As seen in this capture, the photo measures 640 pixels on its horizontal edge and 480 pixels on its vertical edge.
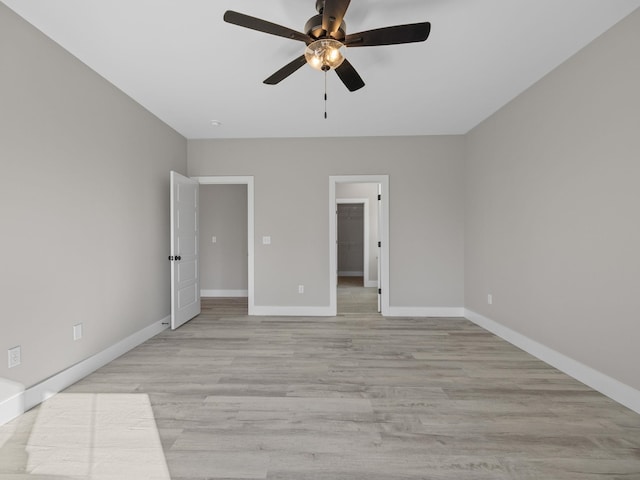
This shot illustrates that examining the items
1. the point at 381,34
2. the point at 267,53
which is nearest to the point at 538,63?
the point at 381,34

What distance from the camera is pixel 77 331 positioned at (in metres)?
2.59

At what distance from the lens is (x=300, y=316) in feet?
15.0

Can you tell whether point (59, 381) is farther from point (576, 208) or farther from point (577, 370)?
point (576, 208)

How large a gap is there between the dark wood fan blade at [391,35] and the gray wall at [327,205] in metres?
2.76

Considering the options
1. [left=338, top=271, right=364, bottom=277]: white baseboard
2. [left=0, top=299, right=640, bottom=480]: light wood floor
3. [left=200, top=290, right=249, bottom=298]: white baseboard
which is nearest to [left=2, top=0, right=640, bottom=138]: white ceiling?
[left=0, top=299, right=640, bottom=480]: light wood floor

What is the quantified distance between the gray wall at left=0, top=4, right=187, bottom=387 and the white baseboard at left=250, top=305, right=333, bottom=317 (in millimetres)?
1496

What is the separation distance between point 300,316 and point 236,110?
2.94m

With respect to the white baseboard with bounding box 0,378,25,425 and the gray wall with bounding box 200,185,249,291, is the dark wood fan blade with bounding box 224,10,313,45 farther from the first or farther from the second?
the gray wall with bounding box 200,185,249,291

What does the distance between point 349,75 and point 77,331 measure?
Result: 3.03 metres

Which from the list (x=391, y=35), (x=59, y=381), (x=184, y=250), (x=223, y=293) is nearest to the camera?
(x=391, y=35)

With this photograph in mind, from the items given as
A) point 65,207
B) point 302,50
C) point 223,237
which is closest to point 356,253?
point 223,237

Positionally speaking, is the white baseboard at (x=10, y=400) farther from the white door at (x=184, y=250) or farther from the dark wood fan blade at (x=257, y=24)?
the dark wood fan blade at (x=257, y=24)

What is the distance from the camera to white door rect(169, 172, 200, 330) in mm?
3875

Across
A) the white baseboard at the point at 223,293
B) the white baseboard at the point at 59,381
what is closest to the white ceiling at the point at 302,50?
the white baseboard at the point at 59,381
